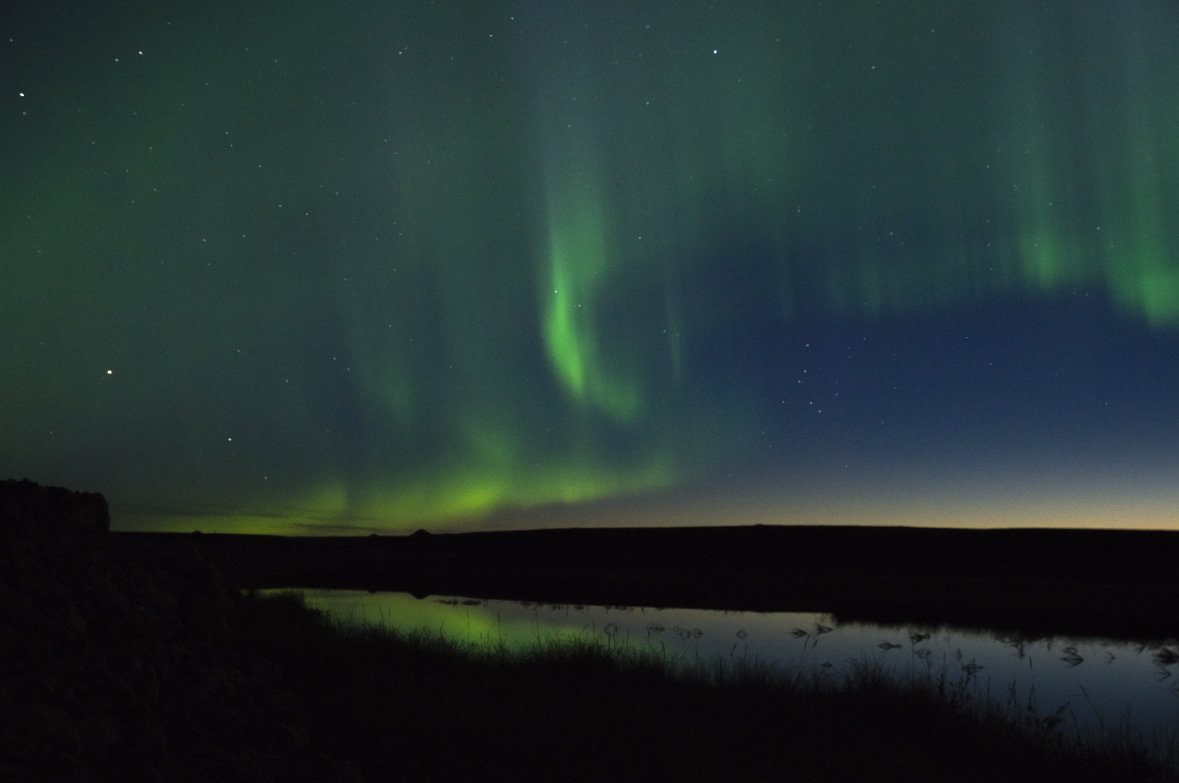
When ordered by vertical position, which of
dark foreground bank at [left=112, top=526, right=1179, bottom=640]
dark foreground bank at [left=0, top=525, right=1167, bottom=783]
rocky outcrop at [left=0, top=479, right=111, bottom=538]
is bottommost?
dark foreground bank at [left=112, top=526, right=1179, bottom=640]

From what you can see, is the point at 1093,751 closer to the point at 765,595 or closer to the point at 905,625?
the point at 905,625

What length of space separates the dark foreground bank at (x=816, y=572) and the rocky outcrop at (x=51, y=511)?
978 mm

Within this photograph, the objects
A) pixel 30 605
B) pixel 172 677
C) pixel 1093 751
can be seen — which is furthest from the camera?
pixel 1093 751

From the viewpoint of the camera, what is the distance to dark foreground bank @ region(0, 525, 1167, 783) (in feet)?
20.2

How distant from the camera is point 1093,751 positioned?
889 cm

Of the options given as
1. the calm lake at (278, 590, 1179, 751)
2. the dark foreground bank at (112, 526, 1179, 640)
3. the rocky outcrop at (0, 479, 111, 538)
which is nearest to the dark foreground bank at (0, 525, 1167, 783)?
the rocky outcrop at (0, 479, 111, 538)

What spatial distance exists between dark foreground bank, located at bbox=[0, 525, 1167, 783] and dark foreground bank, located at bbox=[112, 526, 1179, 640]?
2.66m

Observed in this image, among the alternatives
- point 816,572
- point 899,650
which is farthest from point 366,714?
point 816,572

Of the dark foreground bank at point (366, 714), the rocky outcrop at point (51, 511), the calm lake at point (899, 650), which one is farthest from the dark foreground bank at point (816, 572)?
the calm lake at point (899, 650)

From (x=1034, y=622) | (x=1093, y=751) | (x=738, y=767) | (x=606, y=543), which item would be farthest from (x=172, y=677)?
(x=606, y=543)

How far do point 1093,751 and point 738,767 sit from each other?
4660mm

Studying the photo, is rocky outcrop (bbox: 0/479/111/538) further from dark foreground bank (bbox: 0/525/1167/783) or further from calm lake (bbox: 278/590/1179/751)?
calm lake (bbox: 278/590/1179/751)

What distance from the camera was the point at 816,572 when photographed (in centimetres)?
4247

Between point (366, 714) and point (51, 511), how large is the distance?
5.39 meters
